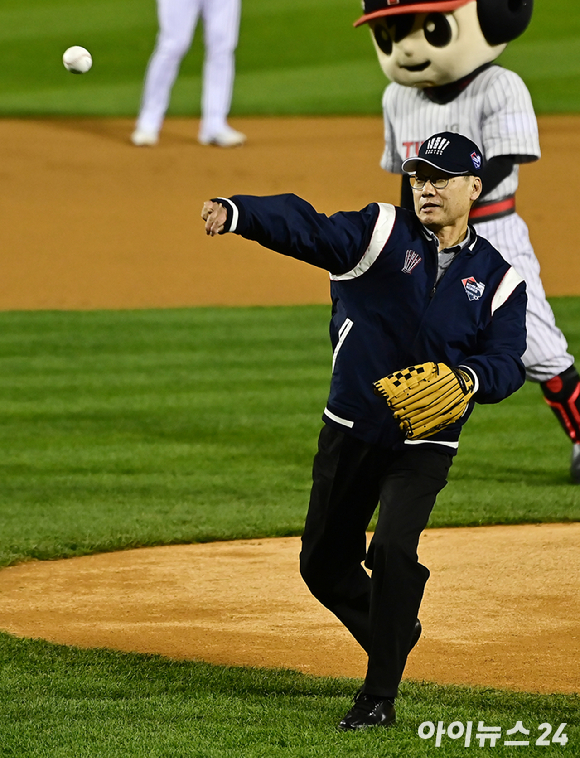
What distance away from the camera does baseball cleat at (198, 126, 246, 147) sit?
1839 cm

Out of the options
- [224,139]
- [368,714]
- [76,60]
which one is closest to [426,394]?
[368,714]

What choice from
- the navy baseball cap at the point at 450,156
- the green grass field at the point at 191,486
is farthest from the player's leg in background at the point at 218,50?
the navy baseball cap at the point at 450,156

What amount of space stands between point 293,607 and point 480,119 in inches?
110

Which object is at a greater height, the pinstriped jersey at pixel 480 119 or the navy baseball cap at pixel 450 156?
the pinstriped jersey at pixel 480 119

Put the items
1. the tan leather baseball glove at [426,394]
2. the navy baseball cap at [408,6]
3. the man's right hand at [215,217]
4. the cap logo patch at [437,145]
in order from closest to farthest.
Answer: the man's right hand at [215,217] < the tan leather baseball glove at [426,394] < the cap logo patch at [437,145] < the navy baseball cap at [408,6]

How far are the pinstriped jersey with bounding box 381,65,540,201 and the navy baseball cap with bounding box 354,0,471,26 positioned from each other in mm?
384

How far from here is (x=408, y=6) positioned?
23.0 ft

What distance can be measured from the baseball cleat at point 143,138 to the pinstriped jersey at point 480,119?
A: 1142 cm

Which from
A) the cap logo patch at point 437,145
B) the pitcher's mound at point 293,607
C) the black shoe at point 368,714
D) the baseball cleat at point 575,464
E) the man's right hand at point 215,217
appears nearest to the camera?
the man's right hand at point 215,217

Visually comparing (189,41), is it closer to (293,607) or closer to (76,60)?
(76,60)

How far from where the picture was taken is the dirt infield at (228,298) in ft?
17.0

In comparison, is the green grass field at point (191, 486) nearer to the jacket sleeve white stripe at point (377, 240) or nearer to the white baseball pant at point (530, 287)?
the white baseball pant at point (530, 287)

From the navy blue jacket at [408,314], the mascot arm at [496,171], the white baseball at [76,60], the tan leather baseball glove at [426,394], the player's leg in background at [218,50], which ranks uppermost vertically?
the player's leg in background at [218,50]
